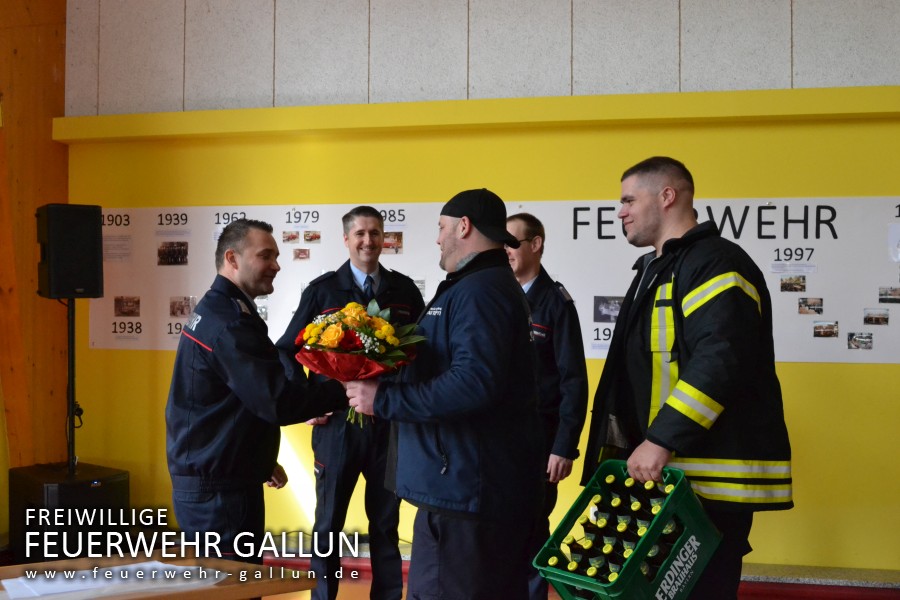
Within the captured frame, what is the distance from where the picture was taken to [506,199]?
5426 mm

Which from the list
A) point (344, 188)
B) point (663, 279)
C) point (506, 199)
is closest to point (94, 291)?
point (344, 188)

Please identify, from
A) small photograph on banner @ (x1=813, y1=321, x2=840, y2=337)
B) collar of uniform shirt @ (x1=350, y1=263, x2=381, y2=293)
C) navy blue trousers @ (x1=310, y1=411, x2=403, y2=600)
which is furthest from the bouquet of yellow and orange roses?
small photograph on banner @ (x1=813, y1=321, x2=840, y2=337)

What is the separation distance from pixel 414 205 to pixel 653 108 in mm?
1557

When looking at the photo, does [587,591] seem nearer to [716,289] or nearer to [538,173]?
[716,289]

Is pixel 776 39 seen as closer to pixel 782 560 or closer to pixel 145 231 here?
pixel 782 560

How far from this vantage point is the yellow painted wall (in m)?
5.04

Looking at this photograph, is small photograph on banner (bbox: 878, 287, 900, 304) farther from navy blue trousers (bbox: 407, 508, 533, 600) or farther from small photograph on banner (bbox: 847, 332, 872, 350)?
navy blue trousers (bbox: 407, 508, 533, 600)

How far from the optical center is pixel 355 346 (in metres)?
2.69

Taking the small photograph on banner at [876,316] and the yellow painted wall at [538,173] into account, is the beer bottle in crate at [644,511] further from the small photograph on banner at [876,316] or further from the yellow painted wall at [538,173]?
the small photograph on banner at [876,316]

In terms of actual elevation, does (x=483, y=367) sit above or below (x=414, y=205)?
below

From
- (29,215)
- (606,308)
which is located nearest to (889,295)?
(606,308)

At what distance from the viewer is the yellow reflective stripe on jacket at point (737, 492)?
8.41ft

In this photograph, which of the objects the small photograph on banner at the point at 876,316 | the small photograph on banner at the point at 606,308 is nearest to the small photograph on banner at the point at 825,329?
the small photograph on banner at the point at 876,316

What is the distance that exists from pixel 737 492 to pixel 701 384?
346 mm
